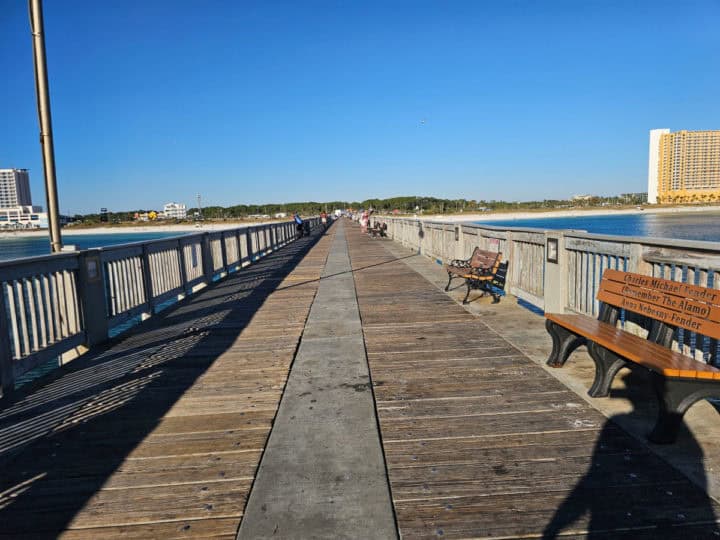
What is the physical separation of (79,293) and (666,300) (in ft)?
20.7

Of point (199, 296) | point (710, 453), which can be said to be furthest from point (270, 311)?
point (710, 453)

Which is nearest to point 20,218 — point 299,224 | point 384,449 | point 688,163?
point 299,224

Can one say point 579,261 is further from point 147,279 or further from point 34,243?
point 34,243

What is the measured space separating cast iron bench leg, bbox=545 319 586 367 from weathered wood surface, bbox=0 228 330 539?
2.75m

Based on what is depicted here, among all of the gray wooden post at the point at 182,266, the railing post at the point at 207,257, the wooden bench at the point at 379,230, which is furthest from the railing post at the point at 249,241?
the wooden bench at the point at 379,230

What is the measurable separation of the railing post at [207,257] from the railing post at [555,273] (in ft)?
25.3

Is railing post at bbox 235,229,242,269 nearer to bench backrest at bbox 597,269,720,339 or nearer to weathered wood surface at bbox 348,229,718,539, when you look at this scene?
weathered wood surface at bbox 348,229,718,539

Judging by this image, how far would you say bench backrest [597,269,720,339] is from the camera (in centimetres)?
333

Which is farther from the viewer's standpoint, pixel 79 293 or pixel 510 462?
pixel 79 293

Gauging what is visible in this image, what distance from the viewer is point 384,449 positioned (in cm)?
331

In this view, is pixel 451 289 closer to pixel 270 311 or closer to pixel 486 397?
pixel 270 311

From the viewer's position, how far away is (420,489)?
2816 mm

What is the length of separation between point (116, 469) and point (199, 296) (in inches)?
293

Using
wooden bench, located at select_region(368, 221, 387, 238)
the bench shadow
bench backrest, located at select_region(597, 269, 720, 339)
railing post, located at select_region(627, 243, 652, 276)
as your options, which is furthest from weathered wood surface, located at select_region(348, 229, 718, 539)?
wooden bench, located at select_region(368, 221, 387, 238)
